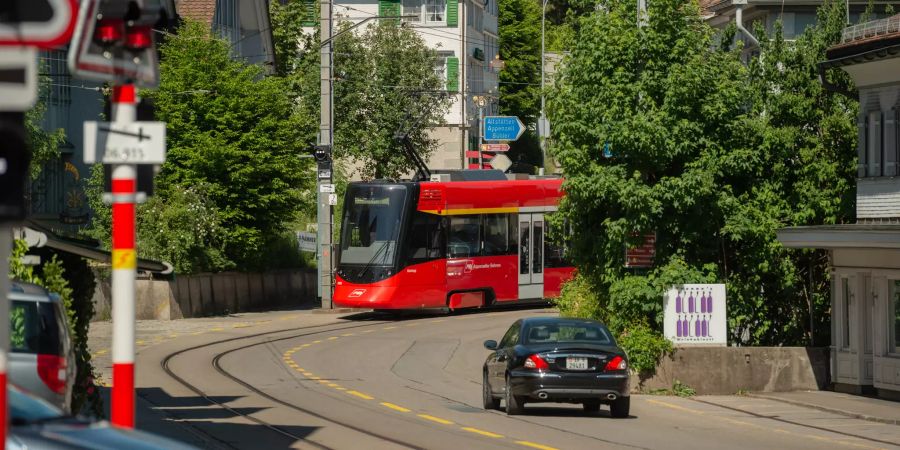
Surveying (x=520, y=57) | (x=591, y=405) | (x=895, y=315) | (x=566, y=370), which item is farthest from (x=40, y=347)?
(x=520, y=57)

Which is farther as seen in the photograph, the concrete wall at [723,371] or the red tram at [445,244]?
the red tram at [445,244]

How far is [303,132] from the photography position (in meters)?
52.9

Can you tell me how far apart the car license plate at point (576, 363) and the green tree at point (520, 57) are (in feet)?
254

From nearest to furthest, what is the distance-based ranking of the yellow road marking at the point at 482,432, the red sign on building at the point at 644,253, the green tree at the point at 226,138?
the yellow road marking at the point at 482,432, the red sign on building at the point at 644,253, the green tree at the point at 226,138

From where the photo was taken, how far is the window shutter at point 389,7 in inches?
2831

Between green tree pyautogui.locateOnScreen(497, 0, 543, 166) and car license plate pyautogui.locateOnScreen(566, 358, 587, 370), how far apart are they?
77552 millimetres

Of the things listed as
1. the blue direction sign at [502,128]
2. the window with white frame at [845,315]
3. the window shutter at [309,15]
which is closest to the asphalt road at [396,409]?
the window with white frame at [845,315]

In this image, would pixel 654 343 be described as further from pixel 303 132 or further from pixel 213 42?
pixel 303 132

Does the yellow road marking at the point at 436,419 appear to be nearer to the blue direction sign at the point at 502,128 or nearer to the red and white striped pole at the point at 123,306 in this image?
the red and white striped pole at the point at 123,306

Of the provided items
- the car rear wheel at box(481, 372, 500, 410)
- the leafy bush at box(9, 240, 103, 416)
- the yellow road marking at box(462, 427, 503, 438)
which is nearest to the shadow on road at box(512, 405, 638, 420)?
the car rear wheel at box(481, 372, 500, 410)

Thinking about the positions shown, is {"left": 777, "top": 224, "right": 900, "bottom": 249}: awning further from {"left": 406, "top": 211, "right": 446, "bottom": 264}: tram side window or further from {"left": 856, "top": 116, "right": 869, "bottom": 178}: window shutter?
{"left": 406, "top": 211, "right": 446, "bottom": 264}: tram side window

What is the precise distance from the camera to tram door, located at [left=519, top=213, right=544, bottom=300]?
139 ft

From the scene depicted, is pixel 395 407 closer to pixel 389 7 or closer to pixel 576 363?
pixel 576 363

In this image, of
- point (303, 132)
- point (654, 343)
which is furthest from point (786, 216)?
point (303, 132)
